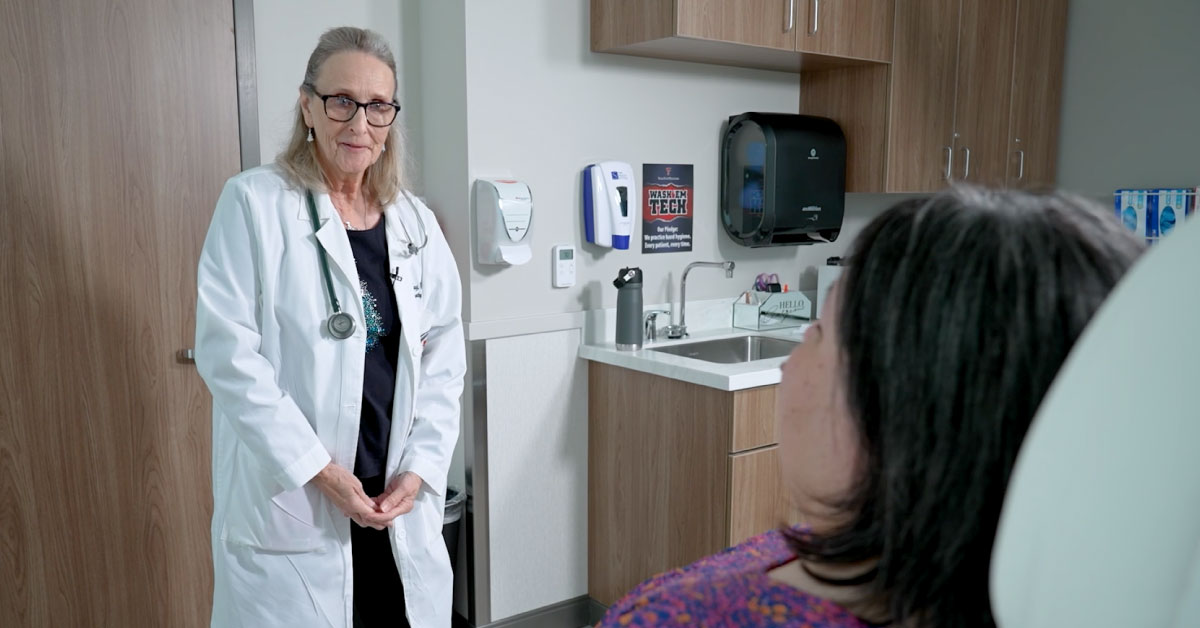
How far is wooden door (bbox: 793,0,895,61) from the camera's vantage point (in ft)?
8.78

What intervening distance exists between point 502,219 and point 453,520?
2.80 feet

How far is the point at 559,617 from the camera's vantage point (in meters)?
2.74

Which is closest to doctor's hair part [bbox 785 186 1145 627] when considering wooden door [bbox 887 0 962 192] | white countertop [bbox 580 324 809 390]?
white countertop [bbox 580 324 809 390]

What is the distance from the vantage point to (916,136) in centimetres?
304

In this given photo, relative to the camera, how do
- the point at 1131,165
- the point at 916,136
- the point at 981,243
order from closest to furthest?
the point at 981,243, the point at 916,136, the point at 1131,165

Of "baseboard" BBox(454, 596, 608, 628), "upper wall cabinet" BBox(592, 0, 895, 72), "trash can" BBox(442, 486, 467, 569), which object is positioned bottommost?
"baseboard" BBox(454, 596, 608, 628)

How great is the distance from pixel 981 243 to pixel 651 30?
192 cm

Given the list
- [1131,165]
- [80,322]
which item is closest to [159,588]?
[80,322]

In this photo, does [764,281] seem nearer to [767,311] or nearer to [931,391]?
→ [767,311]

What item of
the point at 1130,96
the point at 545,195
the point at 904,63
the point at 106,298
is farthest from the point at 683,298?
the point at 1130,96

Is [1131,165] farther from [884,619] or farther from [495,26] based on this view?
[884,619]

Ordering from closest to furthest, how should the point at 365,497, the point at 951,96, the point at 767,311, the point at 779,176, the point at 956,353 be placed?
1. the point at 956,353
2. the point at 365,497
3. the point at 779,176
4. the point at 767,311
5. the point at 951,96

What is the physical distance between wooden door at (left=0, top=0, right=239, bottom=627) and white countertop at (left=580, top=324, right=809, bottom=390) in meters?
1.10

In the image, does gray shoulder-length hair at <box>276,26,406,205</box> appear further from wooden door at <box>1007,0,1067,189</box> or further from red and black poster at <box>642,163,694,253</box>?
wooden door at <box>1007,0,1067,189</box>
